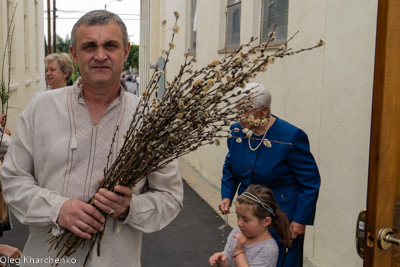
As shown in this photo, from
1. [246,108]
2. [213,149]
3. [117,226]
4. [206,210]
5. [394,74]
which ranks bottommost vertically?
[206,210]

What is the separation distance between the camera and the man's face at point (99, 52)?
6.44ft

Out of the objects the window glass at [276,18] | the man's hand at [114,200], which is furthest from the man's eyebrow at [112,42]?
the window glass at [276,18]

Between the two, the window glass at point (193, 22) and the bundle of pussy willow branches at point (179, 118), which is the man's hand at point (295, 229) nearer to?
the bundle of pussy willow branches at point (179, 118)

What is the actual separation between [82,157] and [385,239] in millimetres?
1310

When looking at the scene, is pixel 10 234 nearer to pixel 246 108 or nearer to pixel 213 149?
pixel 213 149

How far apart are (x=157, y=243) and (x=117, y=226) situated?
3.72 metres

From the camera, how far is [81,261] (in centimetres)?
197

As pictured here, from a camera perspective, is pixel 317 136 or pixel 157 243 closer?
pixel 317 136

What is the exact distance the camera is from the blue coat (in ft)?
10.7

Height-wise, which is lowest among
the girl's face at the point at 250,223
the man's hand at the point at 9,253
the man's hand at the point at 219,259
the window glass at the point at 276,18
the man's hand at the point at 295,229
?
the man's hand at the point at 219,259

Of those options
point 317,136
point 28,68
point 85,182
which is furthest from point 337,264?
point 28,68

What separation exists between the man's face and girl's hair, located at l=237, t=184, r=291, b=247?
4.20 feet

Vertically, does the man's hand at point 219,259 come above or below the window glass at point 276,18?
below

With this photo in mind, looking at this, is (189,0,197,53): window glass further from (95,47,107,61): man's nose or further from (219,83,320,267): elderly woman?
(95,47,107,61): man's nose
